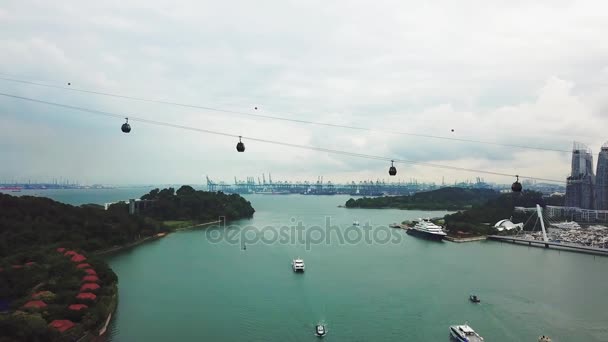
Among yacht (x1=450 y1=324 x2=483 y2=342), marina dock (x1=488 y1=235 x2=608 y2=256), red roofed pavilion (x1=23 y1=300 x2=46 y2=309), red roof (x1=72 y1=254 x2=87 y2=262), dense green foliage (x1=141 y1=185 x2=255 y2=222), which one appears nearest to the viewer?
red roofed pavilion (x1=23 y1=300 x2=46 y2=309)

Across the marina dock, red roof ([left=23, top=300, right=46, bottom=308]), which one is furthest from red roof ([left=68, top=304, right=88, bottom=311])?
the marina dock

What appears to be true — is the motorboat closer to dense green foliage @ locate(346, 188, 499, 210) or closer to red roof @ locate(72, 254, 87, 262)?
red roof @ locate(72, 254, 87, 262)

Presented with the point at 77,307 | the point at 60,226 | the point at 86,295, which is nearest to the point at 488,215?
the point at 60,226

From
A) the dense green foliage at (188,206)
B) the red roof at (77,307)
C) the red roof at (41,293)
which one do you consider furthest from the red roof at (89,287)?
the dense green foliage at (188,206)

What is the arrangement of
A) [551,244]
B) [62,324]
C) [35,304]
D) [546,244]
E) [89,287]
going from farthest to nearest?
[546,244] < [551,244] < [89,287] < [35,304] < [62,324]

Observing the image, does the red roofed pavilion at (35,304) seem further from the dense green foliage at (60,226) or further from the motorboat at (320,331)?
the dense green foliage at (60,226)

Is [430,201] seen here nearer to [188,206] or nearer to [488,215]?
[488,215]
